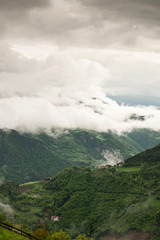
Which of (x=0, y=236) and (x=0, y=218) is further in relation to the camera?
(x=0, y=218)

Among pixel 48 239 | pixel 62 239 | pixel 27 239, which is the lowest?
pixel 62 239

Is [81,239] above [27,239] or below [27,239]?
below

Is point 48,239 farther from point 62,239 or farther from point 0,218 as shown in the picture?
point 0,218

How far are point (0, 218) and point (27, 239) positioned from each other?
117267 mm

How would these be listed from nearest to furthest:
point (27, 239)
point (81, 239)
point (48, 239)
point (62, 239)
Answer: point (27, 239) < point (48, 239) < point (62, 239) < point (81, 239)

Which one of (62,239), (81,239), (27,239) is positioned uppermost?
(27,239)

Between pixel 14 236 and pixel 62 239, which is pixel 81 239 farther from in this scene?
pixel 14 236

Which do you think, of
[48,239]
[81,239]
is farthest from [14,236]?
[81,239]

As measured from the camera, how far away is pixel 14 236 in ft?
251

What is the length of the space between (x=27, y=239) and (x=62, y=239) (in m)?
74.5

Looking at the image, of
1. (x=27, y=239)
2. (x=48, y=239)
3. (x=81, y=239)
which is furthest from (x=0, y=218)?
(x=27, y=239)

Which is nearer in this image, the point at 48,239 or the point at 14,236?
the point at 14,236

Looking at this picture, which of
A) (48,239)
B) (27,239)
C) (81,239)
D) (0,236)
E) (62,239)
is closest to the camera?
(0,236)

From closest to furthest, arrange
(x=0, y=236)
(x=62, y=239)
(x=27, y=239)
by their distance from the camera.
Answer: (x=0, y=236)
(x=27, y=239)
(x=62, y=239)
